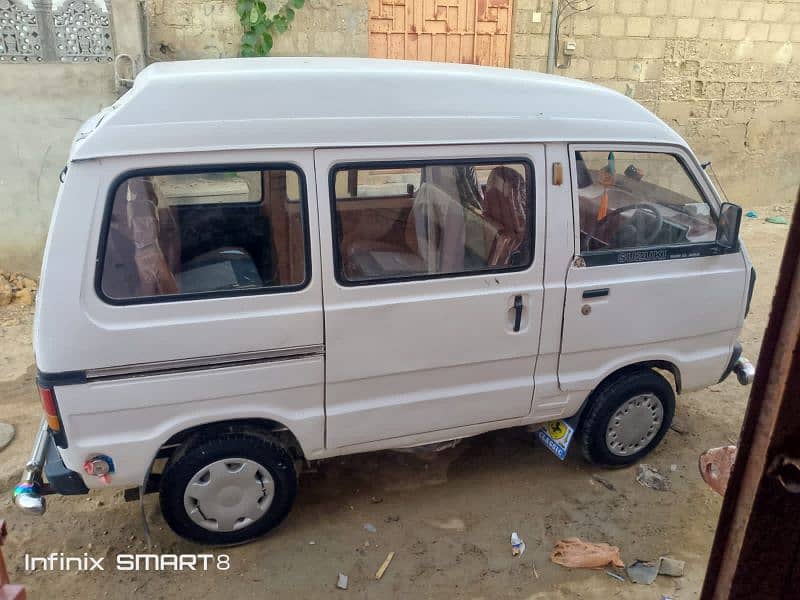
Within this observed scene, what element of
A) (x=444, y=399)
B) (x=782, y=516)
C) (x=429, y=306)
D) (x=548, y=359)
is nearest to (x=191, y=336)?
(x=429, y=306)

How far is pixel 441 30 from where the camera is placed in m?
7.60

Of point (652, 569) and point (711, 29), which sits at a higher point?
point (711, 29)

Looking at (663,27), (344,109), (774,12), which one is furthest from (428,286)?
(774,12)

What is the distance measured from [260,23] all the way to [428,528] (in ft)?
17.4

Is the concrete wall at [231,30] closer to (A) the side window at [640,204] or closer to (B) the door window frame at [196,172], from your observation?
(B) the door window frame at [196,172]

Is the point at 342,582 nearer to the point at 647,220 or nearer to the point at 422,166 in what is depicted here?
the point at 422,166

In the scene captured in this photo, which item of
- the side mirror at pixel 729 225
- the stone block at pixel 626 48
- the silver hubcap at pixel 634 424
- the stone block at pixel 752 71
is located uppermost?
the stone block at pixel 626 48

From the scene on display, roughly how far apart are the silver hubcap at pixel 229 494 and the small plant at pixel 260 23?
4.89 metres

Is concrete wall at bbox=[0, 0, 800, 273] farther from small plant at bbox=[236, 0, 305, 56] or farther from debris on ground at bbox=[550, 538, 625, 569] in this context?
debris on ground at bbox=[550, 538, 625, 569]

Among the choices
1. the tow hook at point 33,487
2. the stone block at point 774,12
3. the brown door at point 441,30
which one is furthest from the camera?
the stone block at point 774,12

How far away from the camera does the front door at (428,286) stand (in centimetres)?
316

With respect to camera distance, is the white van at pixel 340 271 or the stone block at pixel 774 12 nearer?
the white van at pixel 340 271

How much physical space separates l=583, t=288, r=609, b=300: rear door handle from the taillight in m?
2.55

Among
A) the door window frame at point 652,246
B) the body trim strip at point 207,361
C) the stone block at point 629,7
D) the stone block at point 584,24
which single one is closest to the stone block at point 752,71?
the stone block at point 629,7
